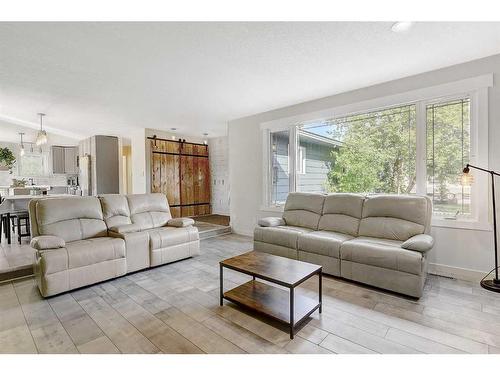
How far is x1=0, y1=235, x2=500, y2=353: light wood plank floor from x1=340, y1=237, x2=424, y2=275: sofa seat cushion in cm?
30

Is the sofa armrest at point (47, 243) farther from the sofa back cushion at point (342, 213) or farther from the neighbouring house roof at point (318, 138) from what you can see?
the neighbouring house roof at point (318, 138)

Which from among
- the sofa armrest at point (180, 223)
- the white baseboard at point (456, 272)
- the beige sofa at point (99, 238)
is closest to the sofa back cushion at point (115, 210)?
the beige sofa at point (99, 238)

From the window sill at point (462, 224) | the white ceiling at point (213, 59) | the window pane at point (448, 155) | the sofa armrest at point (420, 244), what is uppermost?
the white ceiling at point (213, 59)

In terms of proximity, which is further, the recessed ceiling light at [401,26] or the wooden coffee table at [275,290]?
the recessed ceiling light at [401,26]

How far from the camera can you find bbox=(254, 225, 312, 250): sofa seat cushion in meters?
3.45

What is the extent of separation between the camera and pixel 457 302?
95.3 inches

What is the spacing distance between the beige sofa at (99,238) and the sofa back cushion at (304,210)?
61.2 inches

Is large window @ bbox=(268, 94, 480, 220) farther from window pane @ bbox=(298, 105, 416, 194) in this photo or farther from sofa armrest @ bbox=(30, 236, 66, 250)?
sofa armrest @ bbox=(30, 236, 66, 250)

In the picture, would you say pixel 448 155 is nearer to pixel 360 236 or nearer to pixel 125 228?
pixel 360 236

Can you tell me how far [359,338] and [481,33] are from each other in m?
2.97

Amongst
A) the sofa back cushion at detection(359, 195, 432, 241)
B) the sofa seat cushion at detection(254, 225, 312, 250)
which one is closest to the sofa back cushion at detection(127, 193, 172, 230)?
the sofa seat cushion at detection(254, 225, 312, 250)

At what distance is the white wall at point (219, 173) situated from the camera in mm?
7473

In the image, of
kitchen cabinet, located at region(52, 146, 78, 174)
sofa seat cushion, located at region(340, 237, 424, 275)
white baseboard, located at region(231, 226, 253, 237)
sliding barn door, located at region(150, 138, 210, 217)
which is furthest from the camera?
kitchen cabinet, located at region(52, 146, 78, 174)

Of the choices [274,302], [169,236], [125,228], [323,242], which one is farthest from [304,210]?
[125,228]
